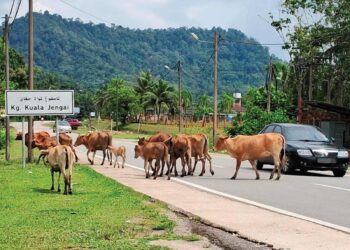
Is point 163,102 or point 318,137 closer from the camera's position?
point 318,137

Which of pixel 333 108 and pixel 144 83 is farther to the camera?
pixel 144 83

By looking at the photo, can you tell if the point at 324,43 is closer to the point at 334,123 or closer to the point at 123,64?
the point at 334,123

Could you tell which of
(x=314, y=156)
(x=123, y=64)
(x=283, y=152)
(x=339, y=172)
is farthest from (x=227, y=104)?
(x=283, y=152)

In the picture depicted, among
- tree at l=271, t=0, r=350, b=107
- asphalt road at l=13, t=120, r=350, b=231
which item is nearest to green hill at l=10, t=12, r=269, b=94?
tree at l=271, t=0, r=350, b=107

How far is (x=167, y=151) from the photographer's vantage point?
61.4 feet

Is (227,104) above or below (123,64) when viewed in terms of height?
below

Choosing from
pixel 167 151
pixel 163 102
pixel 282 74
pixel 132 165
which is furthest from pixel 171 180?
pixel 163 102

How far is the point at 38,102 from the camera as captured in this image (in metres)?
23.8

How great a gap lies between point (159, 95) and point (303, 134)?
7332 centimetres

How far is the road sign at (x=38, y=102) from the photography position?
23469mm

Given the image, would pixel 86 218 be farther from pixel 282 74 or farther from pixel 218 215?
pixel 282 74

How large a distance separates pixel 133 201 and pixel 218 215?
236 centimetres

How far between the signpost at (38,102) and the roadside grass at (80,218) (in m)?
6.73

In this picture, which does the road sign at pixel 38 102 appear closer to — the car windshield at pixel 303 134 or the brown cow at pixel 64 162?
the car windshield at pixel 303 134
